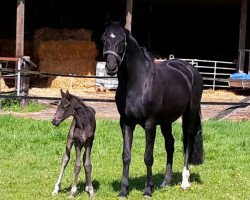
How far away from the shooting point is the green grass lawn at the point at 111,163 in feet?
23.8

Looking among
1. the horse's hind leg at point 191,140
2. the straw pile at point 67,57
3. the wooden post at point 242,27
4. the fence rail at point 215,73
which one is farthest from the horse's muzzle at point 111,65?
the straw pile at point 67,57

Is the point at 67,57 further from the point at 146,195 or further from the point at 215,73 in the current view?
the point at 146,195

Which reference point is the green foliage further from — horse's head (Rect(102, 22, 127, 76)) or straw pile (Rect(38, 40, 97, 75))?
horse's head (Rect(102, 22, 127, 76))

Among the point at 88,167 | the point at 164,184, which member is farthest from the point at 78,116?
the point at 164,184

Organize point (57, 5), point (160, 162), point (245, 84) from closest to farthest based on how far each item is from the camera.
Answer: point (160, 162), point (245, 84), point (57, 5)

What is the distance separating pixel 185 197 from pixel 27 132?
177 inches

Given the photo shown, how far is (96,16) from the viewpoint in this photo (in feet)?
82.6

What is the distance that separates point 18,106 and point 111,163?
647 cm

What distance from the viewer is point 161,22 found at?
2586 cm

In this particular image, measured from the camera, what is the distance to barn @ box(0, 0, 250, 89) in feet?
72.7

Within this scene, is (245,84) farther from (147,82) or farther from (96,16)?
(147,82)

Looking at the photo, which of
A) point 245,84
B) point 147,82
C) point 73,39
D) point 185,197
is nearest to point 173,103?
point 147,82

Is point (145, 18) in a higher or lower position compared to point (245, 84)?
higher

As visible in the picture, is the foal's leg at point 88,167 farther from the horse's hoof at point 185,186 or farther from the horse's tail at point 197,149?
the horse's tail at point 197,149
